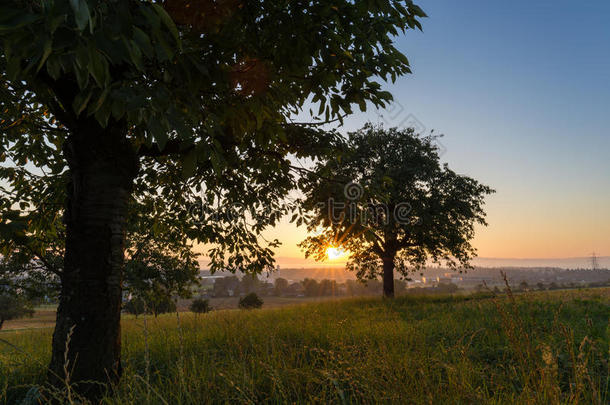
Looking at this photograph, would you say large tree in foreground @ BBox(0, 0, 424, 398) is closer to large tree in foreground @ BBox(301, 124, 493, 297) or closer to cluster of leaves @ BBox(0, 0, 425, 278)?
cluster of leaves @ BBox(0, 0, 425, 278)

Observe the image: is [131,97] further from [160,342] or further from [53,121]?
[53,121]

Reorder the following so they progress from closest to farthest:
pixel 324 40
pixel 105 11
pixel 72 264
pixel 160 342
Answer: pixel 105 11 < pixel 324 40 < pixel 72 264 < pixel 160 342

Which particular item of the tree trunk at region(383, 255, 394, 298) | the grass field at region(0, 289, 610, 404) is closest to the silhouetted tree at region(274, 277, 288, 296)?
the tree trunk at region(383, 255, 394, 298)

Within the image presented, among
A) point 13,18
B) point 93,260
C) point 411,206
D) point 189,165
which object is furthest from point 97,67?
point 411,206

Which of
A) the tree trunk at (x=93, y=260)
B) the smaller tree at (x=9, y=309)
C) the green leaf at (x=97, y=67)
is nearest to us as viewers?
the green leaf at (x=97, y=67)

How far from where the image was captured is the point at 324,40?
3.73 m

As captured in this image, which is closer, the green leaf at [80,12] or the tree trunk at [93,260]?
the green leaf at [80,12]

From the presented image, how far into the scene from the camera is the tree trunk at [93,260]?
4184 mm

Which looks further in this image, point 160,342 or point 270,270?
point 270,270

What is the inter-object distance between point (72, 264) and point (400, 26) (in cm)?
537

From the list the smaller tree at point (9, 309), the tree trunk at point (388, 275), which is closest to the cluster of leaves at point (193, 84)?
the tree trunk at point (388, 275)

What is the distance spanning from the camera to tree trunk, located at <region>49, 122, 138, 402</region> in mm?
4184

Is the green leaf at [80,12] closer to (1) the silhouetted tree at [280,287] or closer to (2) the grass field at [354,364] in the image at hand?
(2) the grass field at [354,364]

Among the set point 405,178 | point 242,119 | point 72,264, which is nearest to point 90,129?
point 72,264
